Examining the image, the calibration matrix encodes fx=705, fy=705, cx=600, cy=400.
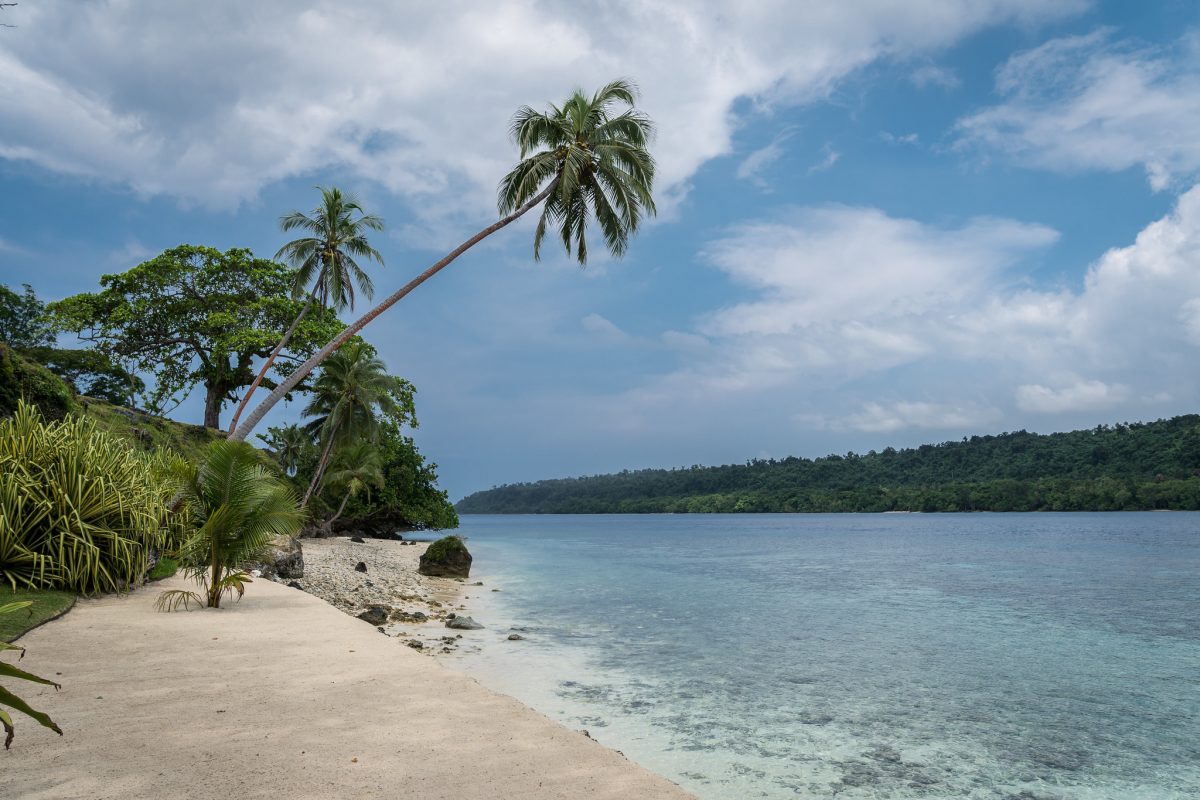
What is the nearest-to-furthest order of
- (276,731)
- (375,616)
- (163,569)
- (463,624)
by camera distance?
(276,731), (163,569), (375,616), (463,624)

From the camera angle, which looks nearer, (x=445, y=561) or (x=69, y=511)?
(x=69, y=511)

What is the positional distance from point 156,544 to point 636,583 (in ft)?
55.0

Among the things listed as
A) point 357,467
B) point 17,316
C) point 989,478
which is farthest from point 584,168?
point 989,478

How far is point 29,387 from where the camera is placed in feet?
49.7

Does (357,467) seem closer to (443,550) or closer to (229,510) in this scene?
(443,550)

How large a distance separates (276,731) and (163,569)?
31.0ft

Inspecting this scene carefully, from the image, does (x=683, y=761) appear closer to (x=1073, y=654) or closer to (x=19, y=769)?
(x=19, y=769)

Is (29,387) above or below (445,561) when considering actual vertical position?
above

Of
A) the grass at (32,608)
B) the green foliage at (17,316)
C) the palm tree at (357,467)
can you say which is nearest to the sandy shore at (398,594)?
the grass at (32,608)

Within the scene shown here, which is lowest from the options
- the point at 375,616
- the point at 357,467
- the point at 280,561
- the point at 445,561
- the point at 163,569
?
the point at 445,561

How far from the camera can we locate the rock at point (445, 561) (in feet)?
80.1

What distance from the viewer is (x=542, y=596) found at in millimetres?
21047

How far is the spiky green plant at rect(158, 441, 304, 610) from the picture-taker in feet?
33.7

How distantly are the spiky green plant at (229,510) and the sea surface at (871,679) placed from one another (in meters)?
3.73
